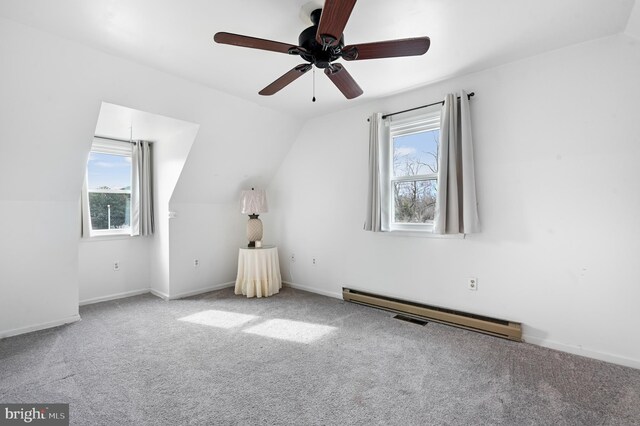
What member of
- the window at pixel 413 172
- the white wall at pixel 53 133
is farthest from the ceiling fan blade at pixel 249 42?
the window at pixel 413 172

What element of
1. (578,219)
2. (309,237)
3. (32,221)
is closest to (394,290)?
(309,237)

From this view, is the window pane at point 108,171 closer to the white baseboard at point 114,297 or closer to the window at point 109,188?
the window at point 109,188

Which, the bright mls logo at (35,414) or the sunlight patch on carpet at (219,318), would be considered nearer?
the bright mls logo at (35,414)

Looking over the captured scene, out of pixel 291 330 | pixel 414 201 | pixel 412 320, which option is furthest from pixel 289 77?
pixel 412 320

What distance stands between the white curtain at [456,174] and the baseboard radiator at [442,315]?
86 centimetres

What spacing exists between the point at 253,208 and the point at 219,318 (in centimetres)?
160

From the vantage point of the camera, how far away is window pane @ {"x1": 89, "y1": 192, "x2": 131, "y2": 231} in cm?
414

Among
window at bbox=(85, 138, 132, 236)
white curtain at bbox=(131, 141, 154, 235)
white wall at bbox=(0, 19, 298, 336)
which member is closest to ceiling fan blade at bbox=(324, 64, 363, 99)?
white wall at bbox=(0, 19, 298, 336)

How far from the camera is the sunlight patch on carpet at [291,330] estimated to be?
9.42ft

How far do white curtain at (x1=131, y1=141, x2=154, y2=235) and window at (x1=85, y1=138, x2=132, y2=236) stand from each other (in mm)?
122

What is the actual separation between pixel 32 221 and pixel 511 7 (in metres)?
4.60

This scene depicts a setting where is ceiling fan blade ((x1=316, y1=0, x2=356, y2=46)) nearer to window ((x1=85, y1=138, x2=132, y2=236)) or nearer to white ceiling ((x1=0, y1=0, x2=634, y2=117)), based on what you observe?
white ceiling ((x1=0, y1=0, x2=634, y2=117))

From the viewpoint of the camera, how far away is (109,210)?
14.0ft

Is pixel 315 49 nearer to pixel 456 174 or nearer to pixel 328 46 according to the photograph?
pixel 328 46
